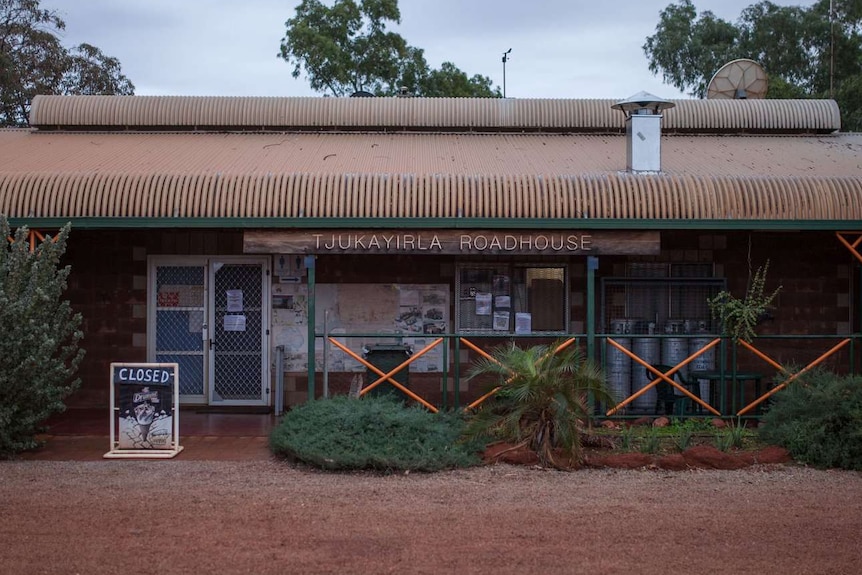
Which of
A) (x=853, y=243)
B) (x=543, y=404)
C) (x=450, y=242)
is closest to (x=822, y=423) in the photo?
(x=543, y=404)

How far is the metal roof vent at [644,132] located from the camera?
12.1 m

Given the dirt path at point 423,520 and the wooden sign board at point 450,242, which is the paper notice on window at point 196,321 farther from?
the dirt path at point 423,520

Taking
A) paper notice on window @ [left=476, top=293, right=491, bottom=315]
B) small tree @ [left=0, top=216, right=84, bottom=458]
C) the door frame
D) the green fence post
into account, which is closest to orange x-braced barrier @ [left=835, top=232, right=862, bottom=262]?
paper notice on window @ [left=476, top=293, right=491, bottom=315]

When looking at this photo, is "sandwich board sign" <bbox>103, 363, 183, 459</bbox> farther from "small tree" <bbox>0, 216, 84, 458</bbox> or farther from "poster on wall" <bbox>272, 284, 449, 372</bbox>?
"poster on wall" <bbox>272, 284, 449, 372</bbox>

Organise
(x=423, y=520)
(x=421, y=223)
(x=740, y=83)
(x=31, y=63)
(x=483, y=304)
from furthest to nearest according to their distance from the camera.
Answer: (x=31, y=63)
(x=740, y=83)
(x=483, y=304)
(x=421, y=223)
(x=423, y=520)

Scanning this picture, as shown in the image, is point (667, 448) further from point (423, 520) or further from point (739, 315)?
point (423, 520)

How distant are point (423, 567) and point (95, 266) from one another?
8405 millimetres

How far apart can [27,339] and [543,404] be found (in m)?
5.23

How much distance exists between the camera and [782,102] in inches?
625

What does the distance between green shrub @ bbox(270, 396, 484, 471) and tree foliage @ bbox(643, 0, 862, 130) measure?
27.4 metres

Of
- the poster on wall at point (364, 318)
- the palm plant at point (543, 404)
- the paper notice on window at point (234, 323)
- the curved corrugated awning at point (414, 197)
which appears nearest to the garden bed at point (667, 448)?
the palm plant at point (543, 404)

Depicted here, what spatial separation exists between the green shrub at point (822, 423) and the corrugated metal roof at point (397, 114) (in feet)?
20.1

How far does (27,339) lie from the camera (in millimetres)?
9898

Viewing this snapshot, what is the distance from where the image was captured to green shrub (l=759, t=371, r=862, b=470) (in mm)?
9547
